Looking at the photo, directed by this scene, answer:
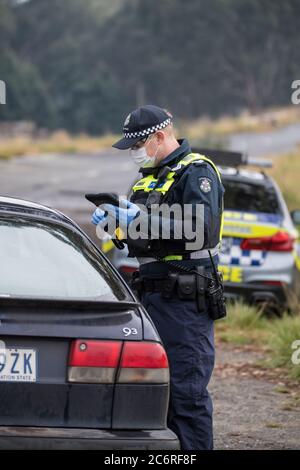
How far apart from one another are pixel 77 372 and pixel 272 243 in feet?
17.8

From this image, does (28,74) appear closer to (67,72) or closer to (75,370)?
(67,72)

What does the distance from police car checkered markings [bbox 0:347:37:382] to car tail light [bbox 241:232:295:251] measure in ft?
17.4

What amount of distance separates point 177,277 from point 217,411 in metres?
2.07

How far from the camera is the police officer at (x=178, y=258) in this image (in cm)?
502

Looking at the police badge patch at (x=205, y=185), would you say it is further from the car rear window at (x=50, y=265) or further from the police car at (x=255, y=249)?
the police car at (x=255, y=249)

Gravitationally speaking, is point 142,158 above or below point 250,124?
below

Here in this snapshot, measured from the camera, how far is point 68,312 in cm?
416

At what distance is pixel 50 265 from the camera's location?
179 inches

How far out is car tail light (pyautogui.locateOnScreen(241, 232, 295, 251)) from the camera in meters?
9.24

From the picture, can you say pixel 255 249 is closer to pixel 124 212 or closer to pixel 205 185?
pixel 205 185

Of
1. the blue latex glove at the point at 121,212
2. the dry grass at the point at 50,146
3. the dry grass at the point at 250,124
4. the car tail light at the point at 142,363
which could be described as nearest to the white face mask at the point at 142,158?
the blue latex glove at the point at 121,212

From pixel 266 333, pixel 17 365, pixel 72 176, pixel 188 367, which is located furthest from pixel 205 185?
pixel 72 176

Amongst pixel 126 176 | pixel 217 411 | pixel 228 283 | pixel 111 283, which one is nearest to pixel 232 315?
pixel 228 283
